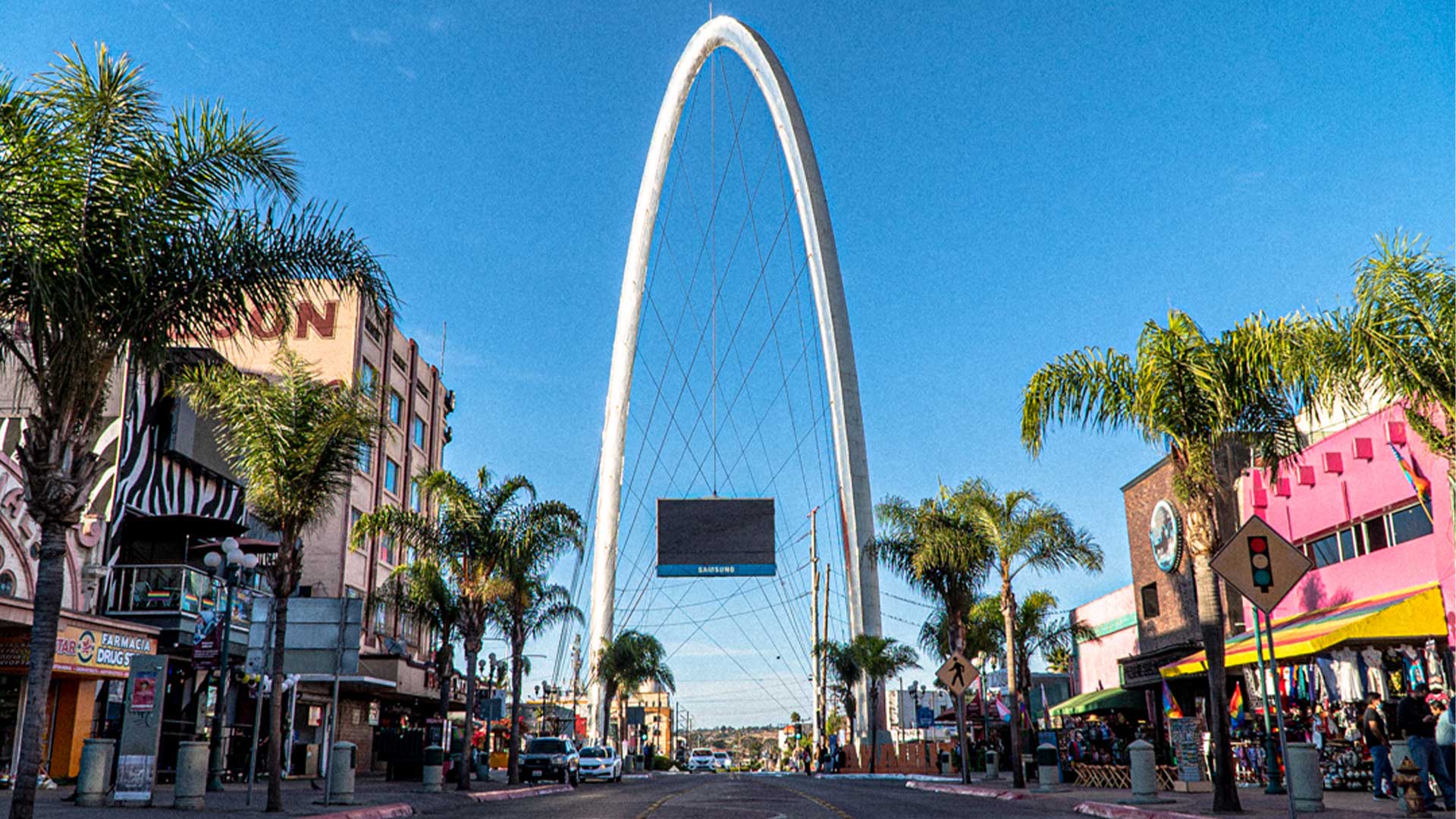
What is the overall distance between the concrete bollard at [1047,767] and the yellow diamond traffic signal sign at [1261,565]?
17.4 meters

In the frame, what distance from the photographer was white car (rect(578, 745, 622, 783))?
159ft

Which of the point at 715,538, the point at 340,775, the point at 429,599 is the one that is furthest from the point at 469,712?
the point at 715,538

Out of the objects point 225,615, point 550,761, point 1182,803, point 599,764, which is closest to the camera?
point 1182,803

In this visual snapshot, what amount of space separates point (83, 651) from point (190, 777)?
9420 mm

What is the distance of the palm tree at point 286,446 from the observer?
20484mm

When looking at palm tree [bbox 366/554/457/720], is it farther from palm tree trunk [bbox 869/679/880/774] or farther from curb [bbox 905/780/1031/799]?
palm tree trunk [bbox 869/679/880/774]

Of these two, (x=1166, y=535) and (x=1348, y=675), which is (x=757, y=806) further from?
(x=1166, y=535)

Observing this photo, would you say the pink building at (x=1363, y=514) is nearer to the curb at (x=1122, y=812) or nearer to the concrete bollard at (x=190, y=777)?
the curb at (x=1122, y=812)

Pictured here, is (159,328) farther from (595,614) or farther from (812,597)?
(812,597)

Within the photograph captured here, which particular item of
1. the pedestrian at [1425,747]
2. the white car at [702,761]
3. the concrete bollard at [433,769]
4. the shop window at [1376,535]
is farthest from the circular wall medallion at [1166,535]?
the white car at [702,761]

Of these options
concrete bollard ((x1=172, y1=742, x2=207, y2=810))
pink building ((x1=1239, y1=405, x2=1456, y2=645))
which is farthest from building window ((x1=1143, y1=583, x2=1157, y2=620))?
concrete bollard ((x1=172, y1=742, x2=207, y2=810))

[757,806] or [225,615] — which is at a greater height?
[225,615]

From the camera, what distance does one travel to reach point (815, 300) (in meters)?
63.1

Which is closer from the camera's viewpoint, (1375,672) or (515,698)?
(1375,672)
